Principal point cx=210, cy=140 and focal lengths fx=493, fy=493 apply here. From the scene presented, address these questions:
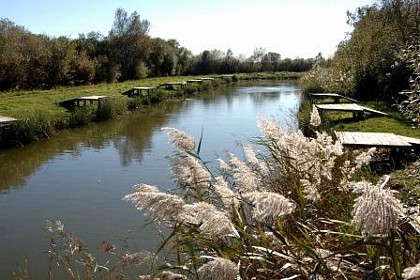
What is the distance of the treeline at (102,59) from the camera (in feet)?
83.8

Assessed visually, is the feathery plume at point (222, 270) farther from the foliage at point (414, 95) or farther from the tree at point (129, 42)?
the tree at point (129, 42)

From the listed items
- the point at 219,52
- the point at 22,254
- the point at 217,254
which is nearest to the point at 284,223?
the point at 217,254

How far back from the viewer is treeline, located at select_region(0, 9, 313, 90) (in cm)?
2553

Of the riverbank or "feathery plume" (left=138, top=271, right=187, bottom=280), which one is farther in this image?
the riverbank

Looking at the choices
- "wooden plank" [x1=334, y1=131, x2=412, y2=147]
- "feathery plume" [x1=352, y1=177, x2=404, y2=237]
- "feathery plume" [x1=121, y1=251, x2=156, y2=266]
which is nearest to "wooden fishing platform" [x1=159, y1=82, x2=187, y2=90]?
"wooden plank" [x1=334, y1=131, x2=412, y2=147]

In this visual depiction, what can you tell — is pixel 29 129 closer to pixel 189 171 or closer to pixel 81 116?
pixel 81 116

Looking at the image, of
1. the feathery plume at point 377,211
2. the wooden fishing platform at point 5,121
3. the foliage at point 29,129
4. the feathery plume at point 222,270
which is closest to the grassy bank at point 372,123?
the foliage at point 29,129

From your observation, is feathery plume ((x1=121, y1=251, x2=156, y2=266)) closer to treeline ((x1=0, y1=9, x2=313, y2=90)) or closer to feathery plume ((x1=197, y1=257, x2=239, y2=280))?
feathery plume ((x1=197, y1=257, x2=239, y2=280))

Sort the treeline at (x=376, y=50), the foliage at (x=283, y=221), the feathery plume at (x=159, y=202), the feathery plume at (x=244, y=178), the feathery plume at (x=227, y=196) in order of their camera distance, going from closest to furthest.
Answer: the foliage at (x=283, y=221), the feathery plume at (x=159, y=202), the feathery plume at (x=227, y=196), the feathery plume at (x=244, y=178), the treeline at (x=376, y=50)

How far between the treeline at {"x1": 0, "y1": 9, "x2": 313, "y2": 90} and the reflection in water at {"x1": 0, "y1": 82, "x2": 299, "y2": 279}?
9.84 metres

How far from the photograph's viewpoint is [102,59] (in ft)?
113

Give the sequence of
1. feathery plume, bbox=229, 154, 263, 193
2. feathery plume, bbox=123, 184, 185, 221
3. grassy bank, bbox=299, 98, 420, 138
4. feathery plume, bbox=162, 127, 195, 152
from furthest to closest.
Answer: grassy bank, bbox=299, 98, 420, 138, feathery plume, bbox=229, 154, 263, 193, feathery plume, bbox=162, 127, 195, 152, feathery plume, bbox=123, 184, 185, 221

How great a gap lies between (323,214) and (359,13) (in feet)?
83.7

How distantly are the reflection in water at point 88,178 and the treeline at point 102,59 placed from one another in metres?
9.84
